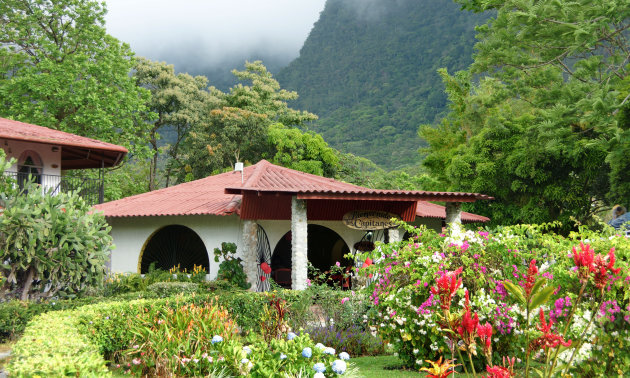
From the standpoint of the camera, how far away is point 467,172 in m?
23.9

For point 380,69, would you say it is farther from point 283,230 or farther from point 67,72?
point 283,230

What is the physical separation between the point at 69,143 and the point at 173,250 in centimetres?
462

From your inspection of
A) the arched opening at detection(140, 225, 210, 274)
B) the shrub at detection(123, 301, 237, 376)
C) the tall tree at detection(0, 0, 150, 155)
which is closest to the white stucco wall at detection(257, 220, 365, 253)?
the arched opening at detection(140, 225, 210, 274)

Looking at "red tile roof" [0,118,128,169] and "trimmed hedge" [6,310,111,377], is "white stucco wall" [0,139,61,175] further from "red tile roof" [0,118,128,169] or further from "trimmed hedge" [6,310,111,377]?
"trimmed hedge" [6,310,111,377]

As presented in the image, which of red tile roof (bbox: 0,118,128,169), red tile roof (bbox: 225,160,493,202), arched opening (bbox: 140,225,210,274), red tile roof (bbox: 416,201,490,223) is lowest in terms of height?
→ arched opening (bbox: 140,225,210,274)

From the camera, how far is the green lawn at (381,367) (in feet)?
24.0

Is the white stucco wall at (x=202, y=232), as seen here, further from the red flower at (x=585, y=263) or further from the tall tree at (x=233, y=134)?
the tall tree at (x=233, y=134)

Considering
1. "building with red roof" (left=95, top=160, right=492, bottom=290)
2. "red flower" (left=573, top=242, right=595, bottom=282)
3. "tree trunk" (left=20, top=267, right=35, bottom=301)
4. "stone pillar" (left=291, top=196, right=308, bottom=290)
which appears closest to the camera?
"red flower" (left=573, top=242, right=595, bottom=282)

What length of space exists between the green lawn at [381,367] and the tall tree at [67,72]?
67.0 feet

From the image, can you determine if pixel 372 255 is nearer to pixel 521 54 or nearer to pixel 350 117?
pixel 521 54

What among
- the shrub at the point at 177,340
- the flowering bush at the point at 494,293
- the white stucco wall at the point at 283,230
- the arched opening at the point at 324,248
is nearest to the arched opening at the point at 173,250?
the white stucco wall at the point at 283,230

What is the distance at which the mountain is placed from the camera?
5275 cm

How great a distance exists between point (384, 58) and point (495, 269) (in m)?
61.5

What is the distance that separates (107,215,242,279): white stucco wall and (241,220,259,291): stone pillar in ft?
1.93
